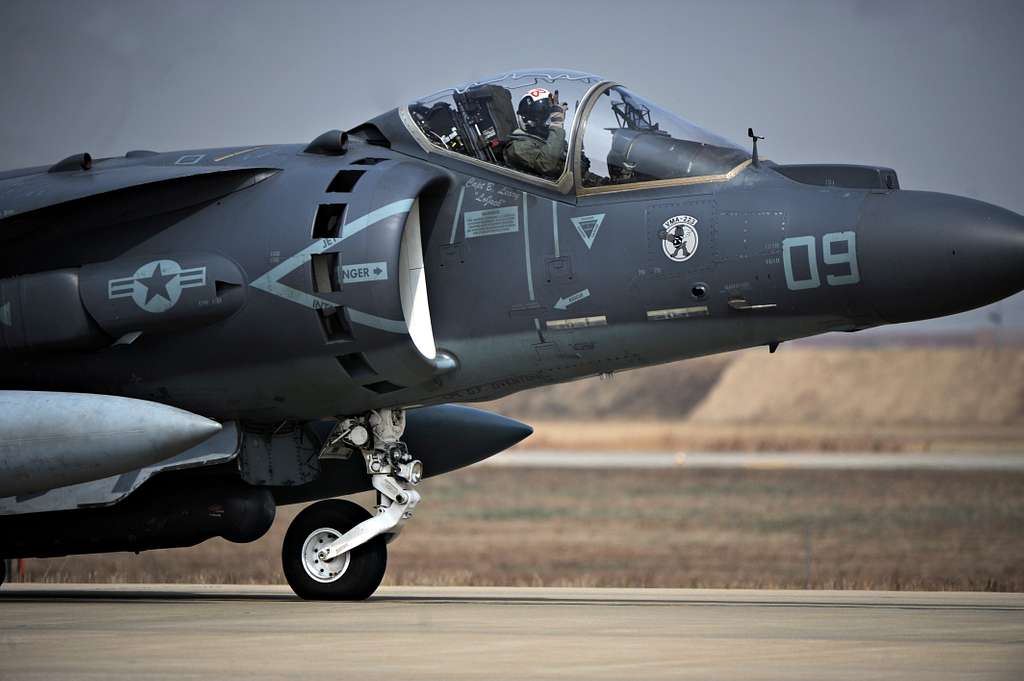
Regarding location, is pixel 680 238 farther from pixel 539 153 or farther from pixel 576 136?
pixel 539 153

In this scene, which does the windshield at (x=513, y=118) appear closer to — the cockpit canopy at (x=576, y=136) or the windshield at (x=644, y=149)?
the cockpit canopy at (x=576, y=136)

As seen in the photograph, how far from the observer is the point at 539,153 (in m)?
12.1

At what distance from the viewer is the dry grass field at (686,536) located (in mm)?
27328

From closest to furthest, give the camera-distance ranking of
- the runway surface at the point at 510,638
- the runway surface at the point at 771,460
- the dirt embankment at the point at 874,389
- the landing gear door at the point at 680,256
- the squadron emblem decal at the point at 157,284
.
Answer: the runway surface at the point at 510,638 → the landing gear door at the point at 680,256 → the squadron emblem decal at the point at 157,284 → the runway surface at the point at 771,460 → the dirt embankment at the point at 874,389

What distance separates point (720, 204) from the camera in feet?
38.2

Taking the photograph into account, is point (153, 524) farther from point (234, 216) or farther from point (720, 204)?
point (720, 204)

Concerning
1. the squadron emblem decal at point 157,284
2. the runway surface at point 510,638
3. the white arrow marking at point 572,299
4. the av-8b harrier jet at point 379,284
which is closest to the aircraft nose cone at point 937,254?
the av-8b harrier jet at point 379,284

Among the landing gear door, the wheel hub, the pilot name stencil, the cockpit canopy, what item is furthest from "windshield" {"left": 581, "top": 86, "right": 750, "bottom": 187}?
the wheel hub

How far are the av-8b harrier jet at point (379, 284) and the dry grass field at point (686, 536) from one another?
4.95m

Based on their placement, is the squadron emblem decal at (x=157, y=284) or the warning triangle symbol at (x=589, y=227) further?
the squadron emblem decal at (x=157, y=284)

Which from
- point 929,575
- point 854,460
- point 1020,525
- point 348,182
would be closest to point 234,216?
point 348,182

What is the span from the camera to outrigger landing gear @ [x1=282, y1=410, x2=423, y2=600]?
1249 centimetres

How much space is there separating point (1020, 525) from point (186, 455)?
3060 cm

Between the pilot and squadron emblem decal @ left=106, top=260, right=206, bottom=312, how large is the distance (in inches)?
101
